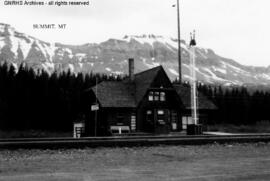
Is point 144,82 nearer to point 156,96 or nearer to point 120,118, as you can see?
point 156,96

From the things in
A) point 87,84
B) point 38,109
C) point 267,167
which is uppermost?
point 87,84

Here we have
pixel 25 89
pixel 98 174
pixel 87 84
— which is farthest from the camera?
pixel 87 84

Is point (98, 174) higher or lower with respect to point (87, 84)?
lower

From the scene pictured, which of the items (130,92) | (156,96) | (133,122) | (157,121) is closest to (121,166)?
(133,122)

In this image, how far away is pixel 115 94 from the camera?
1705 inches

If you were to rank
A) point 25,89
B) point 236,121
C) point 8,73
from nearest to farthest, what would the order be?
point 25,89
point 8,73
point 236,121

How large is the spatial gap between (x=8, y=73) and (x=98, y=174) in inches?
2422

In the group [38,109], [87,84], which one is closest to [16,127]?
[38,109]

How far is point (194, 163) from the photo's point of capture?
1276 centimetres

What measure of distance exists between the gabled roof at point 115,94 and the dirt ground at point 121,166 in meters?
24.8

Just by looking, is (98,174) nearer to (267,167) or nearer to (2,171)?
(2,171)

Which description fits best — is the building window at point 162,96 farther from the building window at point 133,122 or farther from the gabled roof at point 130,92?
the building window at point 133,122

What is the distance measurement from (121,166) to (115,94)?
1239 inches

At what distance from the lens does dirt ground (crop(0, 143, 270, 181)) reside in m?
9.67
